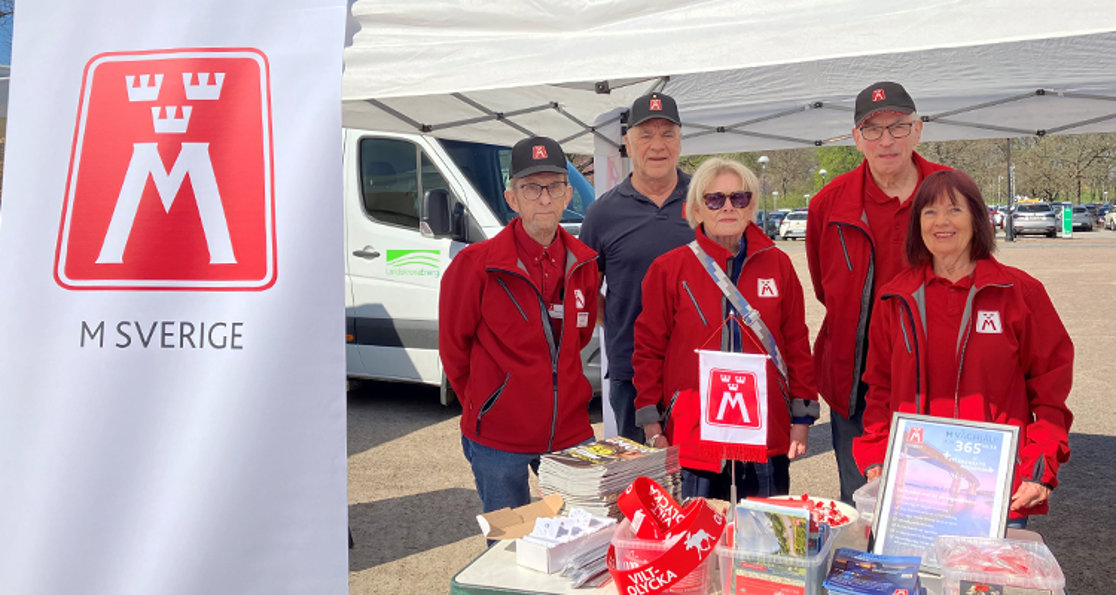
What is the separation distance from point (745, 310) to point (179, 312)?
1.72 metres

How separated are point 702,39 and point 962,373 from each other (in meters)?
1.21

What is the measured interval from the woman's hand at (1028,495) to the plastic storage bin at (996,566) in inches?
17.0

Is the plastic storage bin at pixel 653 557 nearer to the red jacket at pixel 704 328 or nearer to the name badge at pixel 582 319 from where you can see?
the red jacket at pixel 704 328

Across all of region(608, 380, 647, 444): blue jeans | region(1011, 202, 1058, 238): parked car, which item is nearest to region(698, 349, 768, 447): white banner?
region(608, 380, 647, 444): blue jeans

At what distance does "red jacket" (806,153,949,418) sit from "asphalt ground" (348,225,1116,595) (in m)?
1.72

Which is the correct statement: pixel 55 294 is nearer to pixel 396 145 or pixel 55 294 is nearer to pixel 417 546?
pixel 417 546

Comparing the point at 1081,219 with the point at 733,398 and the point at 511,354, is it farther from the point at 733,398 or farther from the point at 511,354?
the point at 733,398

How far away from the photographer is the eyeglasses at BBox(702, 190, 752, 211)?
2.94 metres

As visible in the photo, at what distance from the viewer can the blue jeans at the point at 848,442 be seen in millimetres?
3248

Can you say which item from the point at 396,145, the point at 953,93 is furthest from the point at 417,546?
the point at 953,93

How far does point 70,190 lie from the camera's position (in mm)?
1973

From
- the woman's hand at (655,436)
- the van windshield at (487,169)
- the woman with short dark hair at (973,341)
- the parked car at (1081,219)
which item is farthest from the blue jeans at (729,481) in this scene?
the parked car at (1081,219)

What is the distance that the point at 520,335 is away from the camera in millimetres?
3041

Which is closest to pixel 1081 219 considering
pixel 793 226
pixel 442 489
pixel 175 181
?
pixel 793 226
